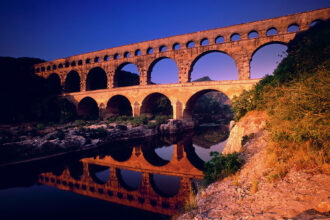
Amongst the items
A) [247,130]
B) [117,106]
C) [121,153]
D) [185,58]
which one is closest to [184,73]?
[185,58]

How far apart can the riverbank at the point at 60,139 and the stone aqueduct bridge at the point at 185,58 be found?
14.5 ft

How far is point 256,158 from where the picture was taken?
3.86 m

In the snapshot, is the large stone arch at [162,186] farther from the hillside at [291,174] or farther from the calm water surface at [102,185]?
the hillside at [291,174]

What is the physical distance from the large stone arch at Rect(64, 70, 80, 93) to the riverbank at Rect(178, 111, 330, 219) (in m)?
29.4

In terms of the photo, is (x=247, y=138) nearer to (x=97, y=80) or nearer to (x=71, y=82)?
(x=97, y=80)

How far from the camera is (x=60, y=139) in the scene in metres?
10.4

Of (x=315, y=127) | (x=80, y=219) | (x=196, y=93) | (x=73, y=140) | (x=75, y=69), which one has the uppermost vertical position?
(x=75, y=69)

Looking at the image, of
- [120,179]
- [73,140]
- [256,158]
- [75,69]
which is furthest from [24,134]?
[75,69]

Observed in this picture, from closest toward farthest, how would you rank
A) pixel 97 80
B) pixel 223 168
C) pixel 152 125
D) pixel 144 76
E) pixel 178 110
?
pixel 223 168 → pixel 152 125 → pixel 178 110 → pixel 144 76 → pixel 97 80

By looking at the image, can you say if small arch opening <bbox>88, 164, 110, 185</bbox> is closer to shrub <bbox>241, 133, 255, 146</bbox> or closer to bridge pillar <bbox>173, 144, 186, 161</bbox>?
bridge pillar <bbox>173, 144, 186, 161</bbox>

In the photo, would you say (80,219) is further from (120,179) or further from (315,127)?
(315,127)

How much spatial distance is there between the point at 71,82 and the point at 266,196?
3196 centimetres

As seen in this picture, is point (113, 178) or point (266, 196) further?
point (113, 178)

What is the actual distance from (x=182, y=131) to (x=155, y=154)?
7831mm
